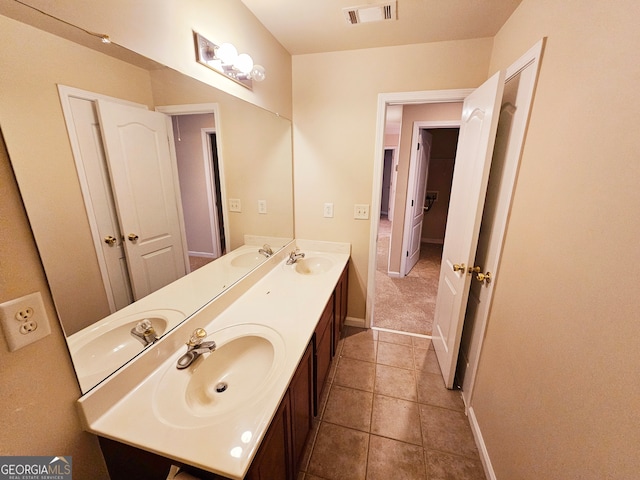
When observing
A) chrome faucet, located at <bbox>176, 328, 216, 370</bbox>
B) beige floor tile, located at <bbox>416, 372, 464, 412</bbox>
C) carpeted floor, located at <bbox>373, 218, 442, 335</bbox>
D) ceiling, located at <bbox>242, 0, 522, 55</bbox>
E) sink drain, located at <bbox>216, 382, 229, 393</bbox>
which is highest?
ceiling, located at <bbox>242, 0, 522, 55</bbox>

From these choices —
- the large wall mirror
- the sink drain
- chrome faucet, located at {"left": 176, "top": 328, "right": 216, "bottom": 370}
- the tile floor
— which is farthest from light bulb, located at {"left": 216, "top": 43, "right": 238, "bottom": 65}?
the tile floor

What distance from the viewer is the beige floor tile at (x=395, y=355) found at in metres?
2.09

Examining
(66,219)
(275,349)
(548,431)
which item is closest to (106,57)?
(66,219)

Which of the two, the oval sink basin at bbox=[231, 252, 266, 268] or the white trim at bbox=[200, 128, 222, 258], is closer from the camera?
the white trim at bbox=[200, 128, 222, 258]

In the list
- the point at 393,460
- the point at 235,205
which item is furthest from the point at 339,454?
the point at 235,205

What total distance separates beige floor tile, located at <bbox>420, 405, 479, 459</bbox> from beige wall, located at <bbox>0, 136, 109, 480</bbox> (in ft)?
5.31

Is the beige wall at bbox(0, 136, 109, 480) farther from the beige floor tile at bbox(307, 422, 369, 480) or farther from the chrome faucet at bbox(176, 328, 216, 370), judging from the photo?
the beige floor tile at bbox(307, 422, 369, 480)

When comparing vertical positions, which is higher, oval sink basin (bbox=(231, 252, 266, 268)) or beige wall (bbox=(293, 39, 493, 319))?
beige wall (bbox=(293, 39, 493, 319))

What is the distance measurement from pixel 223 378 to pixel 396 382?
134cm

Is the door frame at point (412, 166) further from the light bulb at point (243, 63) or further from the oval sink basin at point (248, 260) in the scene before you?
the light bulb at point (243, 63)

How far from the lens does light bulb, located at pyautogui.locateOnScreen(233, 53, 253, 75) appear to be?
137 centimetres

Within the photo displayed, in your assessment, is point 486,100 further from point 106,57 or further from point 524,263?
point 106,57

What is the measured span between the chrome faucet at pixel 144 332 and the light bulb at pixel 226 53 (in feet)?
4.15
